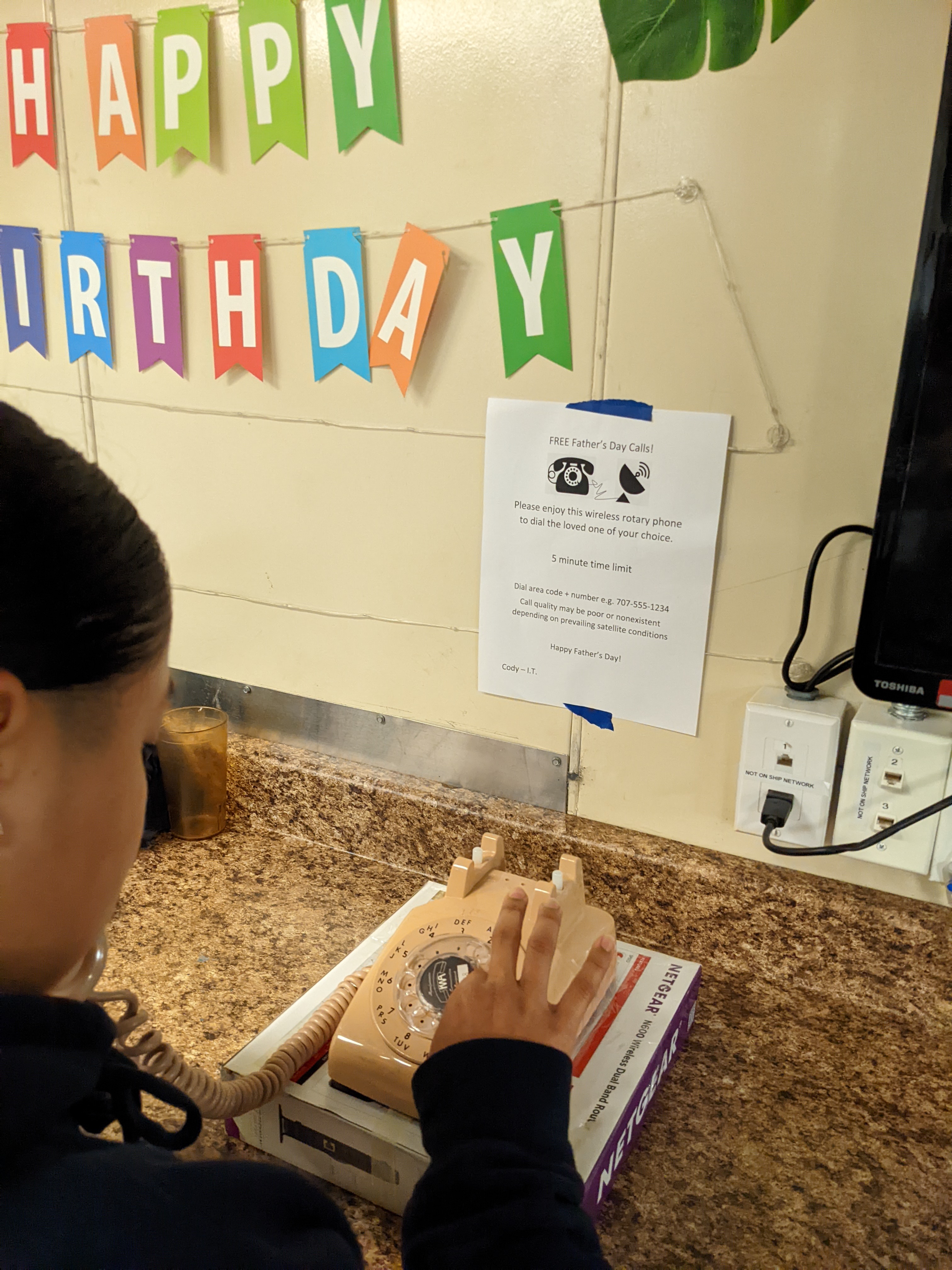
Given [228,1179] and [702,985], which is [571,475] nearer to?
[702,985]

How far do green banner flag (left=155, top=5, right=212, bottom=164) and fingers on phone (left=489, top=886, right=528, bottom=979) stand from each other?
90 cm

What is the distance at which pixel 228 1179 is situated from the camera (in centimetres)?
49

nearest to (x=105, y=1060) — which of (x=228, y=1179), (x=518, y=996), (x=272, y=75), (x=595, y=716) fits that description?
(x=228, y=1179)

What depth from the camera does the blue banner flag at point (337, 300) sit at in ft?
3.32

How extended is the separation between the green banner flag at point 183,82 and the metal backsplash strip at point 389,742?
2.05 feet

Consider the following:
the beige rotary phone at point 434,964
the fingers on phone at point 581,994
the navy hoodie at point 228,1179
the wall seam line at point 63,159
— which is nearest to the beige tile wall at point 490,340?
the wall seam line at point 63,159

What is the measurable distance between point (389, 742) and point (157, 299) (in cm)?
61

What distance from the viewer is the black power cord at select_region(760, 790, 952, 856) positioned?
88 cm

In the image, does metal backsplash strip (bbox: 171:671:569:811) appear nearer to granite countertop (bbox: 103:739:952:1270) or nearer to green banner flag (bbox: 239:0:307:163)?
granite countertop (bbox: 103:739:952:1270)

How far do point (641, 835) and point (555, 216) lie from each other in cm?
65

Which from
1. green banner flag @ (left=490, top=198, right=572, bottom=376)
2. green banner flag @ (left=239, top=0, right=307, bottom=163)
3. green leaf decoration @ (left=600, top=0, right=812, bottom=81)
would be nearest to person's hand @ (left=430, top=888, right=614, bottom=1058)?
green banner flag @ (left=490, top=198, right=572, bottom=376)

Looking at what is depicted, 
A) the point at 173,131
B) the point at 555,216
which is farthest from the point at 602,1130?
the point at 173,131

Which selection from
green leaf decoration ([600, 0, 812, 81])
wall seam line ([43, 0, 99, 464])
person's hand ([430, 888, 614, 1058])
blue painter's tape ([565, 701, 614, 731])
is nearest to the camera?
person's hand ([430, 888, 614, 1058])

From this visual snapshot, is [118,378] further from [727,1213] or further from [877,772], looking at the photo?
[727,1213]
